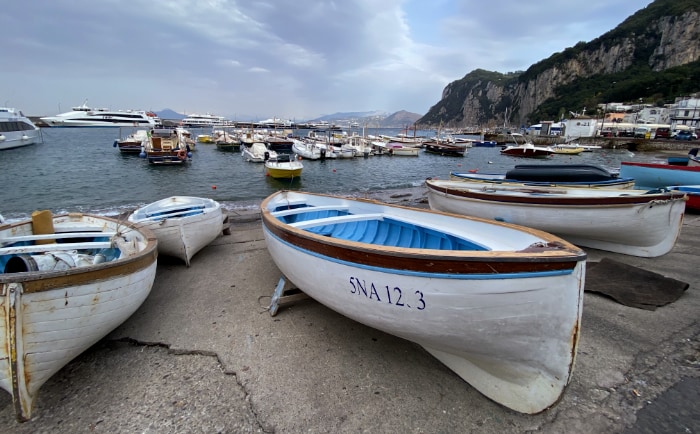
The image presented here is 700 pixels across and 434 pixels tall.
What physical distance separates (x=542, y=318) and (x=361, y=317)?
1666mm

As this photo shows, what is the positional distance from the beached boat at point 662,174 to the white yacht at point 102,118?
11260cm

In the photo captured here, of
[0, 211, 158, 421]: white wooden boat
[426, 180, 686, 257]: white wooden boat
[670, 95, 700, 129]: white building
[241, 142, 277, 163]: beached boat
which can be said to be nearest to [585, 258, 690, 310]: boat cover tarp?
[426, 180, 686, 257]: white wooden boat

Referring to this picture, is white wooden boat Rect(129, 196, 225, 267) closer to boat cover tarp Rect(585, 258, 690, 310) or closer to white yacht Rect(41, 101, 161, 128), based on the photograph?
boat cover tarp Rect(585, 258, 690, 310)

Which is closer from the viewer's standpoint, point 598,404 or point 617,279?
point 598,404

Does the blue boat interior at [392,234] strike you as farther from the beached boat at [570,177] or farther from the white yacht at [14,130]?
the white yacht at [14,130]

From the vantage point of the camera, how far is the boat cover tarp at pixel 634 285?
4.65 m

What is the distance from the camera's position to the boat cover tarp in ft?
15.3

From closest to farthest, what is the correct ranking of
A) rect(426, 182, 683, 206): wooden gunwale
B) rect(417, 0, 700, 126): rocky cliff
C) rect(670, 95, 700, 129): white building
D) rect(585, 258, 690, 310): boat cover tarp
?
rect(585, 258, 690, 310): boat cover tarp → rect(426, 182, 683, 206): wooden gunwale → rect(670, 95, 700, 129): white building → rect(417, 0, 700, 126): rocky cliff

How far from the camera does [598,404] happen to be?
9.43 feet

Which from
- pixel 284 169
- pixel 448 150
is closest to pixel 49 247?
pixel 284 169

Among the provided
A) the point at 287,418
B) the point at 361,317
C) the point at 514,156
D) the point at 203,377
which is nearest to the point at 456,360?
the point at 361,317

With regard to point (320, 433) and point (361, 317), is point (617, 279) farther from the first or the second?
point (320, 433)

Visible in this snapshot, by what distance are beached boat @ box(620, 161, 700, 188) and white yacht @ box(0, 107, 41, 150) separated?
186ft

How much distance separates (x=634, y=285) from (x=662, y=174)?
9477 mm
